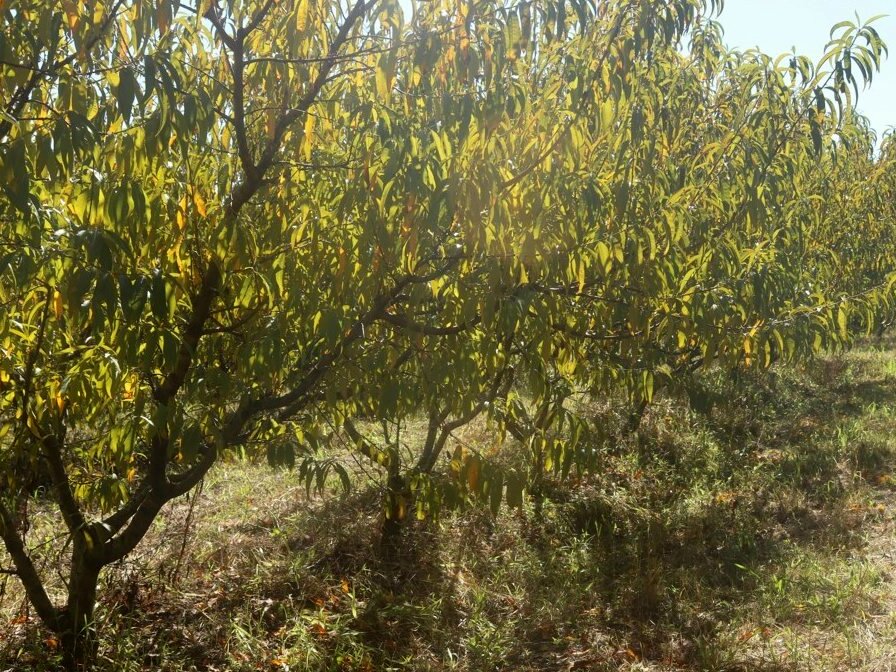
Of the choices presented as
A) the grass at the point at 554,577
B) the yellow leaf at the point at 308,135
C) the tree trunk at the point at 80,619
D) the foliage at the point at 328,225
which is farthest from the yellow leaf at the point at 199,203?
the grass at the point at 554,577

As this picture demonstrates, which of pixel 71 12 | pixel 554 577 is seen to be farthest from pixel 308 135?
pixel 554 577

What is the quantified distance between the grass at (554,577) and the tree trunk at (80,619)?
10 centimetres

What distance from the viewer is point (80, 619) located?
3.69 meters

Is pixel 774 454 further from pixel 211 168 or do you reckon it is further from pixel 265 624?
pixel 211 168

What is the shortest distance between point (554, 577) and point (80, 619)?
284cm

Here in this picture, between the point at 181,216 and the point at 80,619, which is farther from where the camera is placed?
the point at 80,619

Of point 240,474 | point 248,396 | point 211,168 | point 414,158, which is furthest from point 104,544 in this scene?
point 240,474

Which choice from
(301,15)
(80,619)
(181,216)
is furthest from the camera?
(80,619)

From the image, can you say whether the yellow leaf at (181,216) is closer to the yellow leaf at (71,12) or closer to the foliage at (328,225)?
the foliage at (328,225)

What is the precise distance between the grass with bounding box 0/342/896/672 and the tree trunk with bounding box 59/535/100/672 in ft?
0.34

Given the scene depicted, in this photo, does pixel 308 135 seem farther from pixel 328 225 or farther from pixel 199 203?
pixel 199 203

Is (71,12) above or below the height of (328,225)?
above

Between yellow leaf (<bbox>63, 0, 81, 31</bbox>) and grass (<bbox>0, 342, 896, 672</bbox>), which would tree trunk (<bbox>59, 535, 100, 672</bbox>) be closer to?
grass (<bbox>0, 342, 896, 672</bbox>)

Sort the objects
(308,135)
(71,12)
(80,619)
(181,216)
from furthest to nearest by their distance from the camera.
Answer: (80,619), (308,135), (181,216), (71,12)
